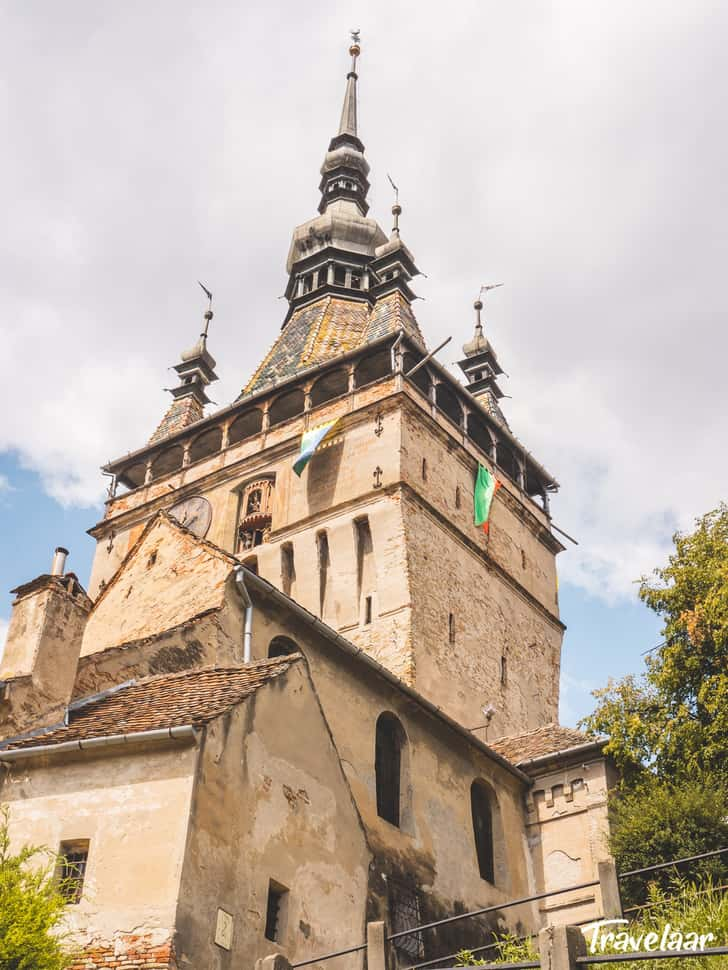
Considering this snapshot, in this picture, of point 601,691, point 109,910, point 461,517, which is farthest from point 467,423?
point 109,910

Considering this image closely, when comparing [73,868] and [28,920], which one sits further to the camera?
[73,868]

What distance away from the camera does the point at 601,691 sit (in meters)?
22.5

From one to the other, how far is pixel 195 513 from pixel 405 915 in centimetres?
2313

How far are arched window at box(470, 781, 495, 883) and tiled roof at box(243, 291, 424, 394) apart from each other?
1899 centimetres

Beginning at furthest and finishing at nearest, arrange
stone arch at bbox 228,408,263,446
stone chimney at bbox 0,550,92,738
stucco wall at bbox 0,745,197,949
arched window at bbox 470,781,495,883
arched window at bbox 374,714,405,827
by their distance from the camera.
A: stone arch at bbox 228,408,263,446
arched window at bbox 470,781,495,883
arched window at bbox 374,714,405,827
stone chimney at bbox 0,550,92,738
stucco wall at bbox 0,745,197,949

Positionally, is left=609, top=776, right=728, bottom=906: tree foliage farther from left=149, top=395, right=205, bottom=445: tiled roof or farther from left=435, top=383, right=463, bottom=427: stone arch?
left=149, top=395, right=205, bottom=445: tiled roof

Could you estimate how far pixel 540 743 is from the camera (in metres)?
25.4

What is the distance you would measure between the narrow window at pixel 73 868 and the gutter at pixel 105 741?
3.72 feet

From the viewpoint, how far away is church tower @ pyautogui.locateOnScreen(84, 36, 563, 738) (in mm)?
32750

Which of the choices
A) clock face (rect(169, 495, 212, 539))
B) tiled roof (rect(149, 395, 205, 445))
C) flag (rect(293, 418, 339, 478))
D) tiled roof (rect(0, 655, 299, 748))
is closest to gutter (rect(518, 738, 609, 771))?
tiled roof (rect(0, 655, 299, 748))

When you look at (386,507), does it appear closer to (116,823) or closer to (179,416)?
(179,416)

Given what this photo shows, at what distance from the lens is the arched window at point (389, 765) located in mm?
19953

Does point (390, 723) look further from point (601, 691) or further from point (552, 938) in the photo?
point (552, 938)

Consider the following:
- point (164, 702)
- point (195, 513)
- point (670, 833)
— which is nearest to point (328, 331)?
point (195, 513)
